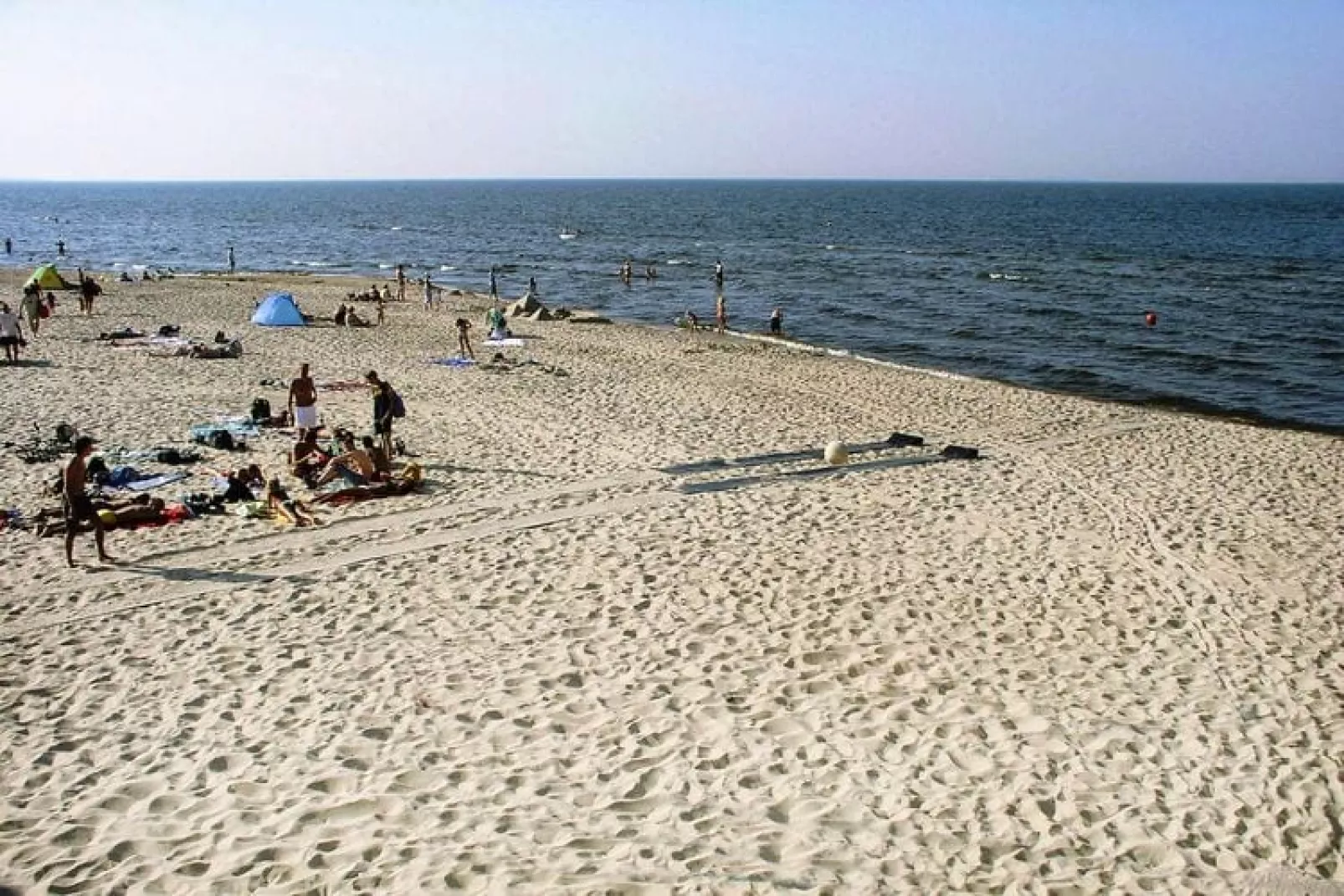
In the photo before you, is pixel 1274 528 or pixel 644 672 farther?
pixel 1274 528

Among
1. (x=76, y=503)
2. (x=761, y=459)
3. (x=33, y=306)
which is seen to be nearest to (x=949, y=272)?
(x=761, y=459)

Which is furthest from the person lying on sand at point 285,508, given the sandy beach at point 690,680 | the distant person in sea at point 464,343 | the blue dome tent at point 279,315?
the blue dome tent at point 279,315

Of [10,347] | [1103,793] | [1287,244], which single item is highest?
[1287,244]

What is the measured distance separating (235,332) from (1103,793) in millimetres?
25552

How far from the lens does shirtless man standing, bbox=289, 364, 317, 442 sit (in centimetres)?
1465

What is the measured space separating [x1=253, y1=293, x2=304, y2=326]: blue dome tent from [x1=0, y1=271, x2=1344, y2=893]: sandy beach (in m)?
11.4

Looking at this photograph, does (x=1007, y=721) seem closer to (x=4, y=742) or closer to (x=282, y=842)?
(x=282, y=842)

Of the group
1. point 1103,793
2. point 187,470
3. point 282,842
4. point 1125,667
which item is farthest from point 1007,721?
point 187,470

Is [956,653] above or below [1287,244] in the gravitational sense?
below

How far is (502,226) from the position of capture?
98.0 m

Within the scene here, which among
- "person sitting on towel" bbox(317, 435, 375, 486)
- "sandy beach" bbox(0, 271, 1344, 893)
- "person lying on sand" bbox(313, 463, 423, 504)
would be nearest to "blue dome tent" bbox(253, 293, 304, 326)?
"sandy beach" bbox(0, 271, 1344, 893)

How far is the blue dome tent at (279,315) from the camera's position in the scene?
2714cm

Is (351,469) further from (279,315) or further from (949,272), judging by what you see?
(949,272)

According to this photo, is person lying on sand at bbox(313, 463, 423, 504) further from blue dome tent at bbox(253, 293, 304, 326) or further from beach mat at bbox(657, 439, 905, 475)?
blue dome tent at bbox(253, 293, 304, 326)
